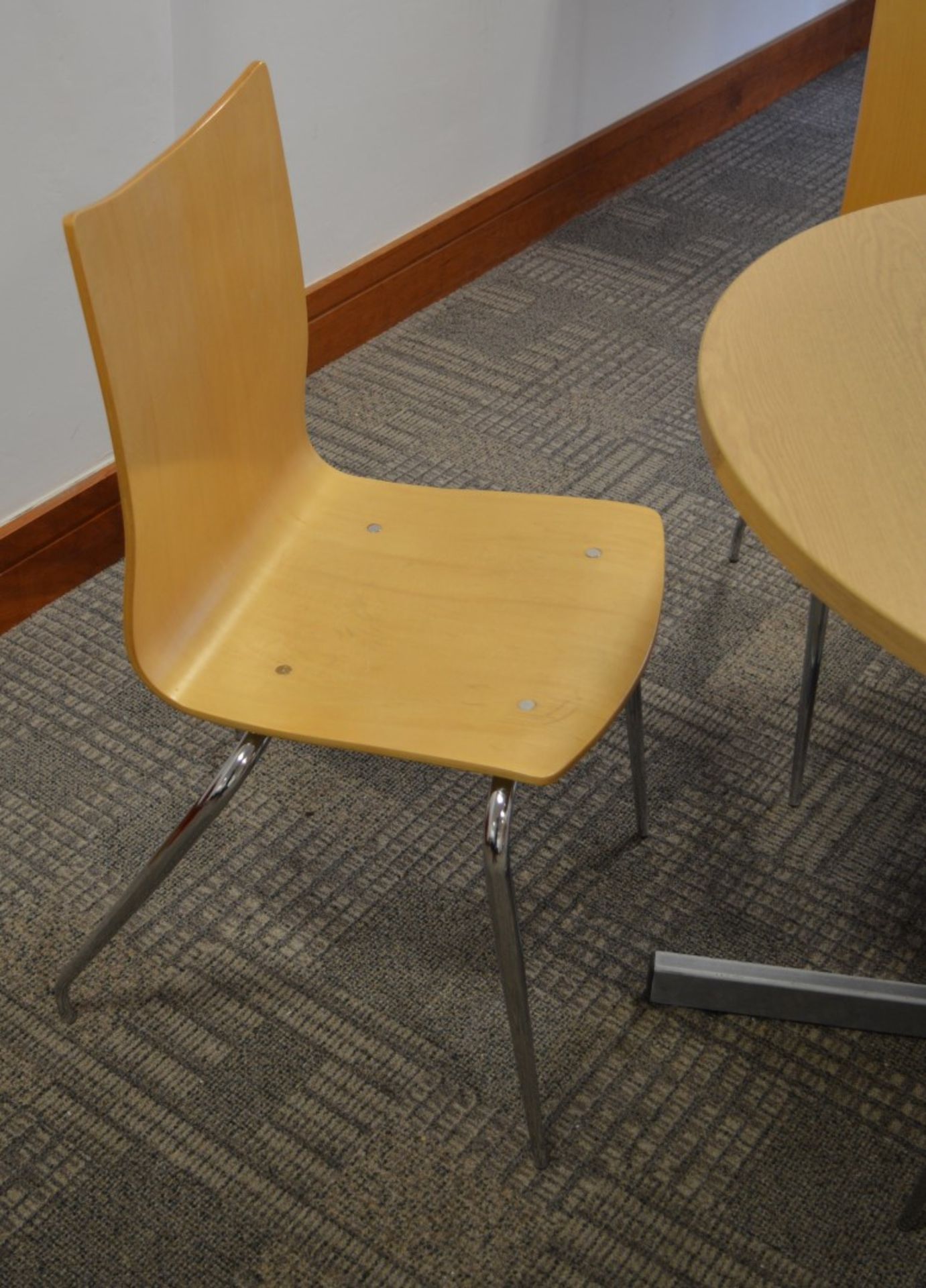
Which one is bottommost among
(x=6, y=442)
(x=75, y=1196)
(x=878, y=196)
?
(x=75, y=1196)

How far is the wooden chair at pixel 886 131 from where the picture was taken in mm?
1662

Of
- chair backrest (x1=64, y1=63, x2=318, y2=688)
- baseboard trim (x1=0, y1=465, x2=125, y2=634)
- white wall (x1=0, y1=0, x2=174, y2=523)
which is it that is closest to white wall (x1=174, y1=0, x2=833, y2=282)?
white wall (x1=0, y1=0, x2=174, y2=523)

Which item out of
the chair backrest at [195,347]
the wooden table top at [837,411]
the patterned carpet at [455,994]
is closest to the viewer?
the wooden table top at [837,411]

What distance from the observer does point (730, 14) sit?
3.37 metres

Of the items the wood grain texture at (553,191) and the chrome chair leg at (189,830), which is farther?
the wood grain texture at (553,191)

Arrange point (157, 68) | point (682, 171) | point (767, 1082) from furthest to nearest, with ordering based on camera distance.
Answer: point (682, 171), point (157, 68), point (767, 1082)

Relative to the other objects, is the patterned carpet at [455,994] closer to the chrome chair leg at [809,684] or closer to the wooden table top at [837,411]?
the chrome chair leg at [809,684]

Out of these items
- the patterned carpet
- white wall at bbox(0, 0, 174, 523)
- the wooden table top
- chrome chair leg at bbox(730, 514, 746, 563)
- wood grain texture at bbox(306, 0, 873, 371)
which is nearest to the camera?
the wooden table top

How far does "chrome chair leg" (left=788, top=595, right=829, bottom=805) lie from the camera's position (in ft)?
5.22

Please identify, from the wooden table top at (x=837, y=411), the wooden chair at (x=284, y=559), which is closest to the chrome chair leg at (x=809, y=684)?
the wooden chair at (x=284, y=559)

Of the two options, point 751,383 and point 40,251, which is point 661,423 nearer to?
point 40,251

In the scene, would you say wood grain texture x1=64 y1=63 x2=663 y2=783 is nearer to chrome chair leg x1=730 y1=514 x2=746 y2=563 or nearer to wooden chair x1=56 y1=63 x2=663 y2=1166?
wooden chair x1=56 y1=63 x2=663 y2=1166

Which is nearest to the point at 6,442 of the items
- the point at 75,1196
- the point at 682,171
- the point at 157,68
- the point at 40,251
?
the point at 40,251

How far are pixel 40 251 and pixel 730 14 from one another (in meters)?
2.24
